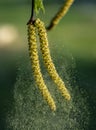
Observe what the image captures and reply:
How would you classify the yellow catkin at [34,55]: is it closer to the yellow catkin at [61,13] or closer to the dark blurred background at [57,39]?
the yellow catkin at [61,13]

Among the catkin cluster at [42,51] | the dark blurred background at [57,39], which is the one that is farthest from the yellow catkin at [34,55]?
the dark blurred background at [57,39]

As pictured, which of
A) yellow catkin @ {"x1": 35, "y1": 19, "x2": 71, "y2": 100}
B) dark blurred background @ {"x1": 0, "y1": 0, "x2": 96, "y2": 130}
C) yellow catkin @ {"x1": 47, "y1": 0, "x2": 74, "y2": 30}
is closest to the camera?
yellow catkin @ {"x1": 47, "y1": 0, "x2": 74, "y2": 30}

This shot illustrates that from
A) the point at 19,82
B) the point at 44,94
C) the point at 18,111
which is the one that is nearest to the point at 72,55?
the point at 19,82

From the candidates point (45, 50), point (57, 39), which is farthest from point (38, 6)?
point (57, 39)

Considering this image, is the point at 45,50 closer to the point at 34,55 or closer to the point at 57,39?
the point at 34,55

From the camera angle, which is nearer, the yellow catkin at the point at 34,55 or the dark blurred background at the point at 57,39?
the yellow catkin at the point at 34,55

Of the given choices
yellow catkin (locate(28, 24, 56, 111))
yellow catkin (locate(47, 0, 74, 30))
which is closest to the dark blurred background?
yellow catkin (locate(28, 24, 56, 111))

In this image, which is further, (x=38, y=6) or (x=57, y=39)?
(x=57, y=39)

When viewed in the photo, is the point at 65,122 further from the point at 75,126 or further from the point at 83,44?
the point at 83,44

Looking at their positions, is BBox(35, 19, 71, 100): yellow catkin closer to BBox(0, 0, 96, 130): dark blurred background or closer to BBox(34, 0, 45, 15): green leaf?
BBox(34, 0, 45, 15): green leaf
